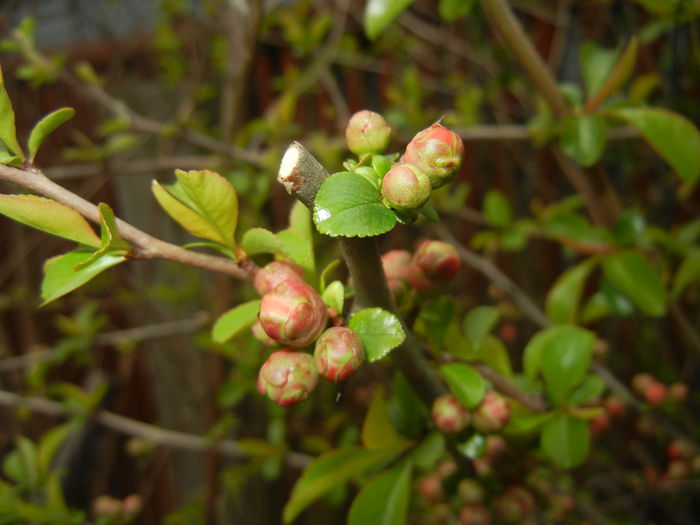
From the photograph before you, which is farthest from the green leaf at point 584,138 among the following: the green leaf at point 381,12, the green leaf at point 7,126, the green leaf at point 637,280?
the green leaf at point 7,126

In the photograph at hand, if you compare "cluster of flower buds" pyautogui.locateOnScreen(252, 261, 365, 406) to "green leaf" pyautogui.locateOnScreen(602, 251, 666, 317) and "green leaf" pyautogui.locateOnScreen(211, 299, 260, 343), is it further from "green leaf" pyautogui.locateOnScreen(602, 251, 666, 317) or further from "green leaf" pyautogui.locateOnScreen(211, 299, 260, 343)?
"green leaf" pyautogui.locateOnScreen(602, 251, 666, 317)

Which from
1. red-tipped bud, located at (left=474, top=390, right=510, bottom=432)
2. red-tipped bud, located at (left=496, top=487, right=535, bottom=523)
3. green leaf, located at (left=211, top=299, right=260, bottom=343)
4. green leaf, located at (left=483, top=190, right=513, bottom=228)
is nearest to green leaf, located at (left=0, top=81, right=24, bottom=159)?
green leaf, located at (left=211, top=299, right=260, bottom=343)

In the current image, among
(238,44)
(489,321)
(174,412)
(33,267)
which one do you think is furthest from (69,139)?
(489,321)

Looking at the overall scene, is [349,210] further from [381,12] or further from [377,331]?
[381,12]

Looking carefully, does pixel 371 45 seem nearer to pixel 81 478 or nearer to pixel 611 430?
pixel 611 430

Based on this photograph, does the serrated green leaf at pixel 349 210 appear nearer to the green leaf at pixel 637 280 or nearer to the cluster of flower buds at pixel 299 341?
the cluster of flower buds at pixel 299 341

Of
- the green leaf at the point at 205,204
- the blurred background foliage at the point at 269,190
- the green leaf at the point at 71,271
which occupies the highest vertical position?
the green leaf at the point at 205,204

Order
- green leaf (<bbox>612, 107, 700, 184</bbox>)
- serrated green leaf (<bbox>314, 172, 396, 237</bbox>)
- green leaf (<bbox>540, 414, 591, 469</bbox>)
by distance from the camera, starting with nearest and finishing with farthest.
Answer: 1. serrated green leaf (<bbox>314, 172, 396, 237</bbox>)
2. green leaf (<bbox>540, 414, 591, 469</bbox>)
3. green leaf (<bbox>612, 107, 700, 184</bbox>)
